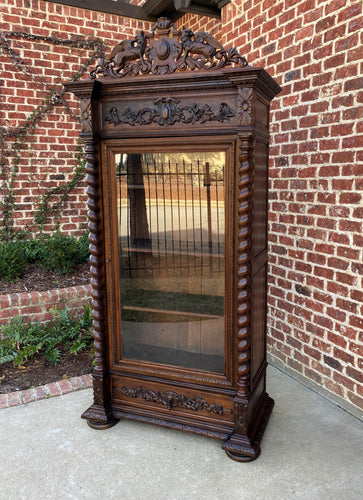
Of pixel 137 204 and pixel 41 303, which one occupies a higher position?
pixel 137 204

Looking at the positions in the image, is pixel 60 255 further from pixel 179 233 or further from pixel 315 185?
pixel 315 185

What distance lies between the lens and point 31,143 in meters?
4.50

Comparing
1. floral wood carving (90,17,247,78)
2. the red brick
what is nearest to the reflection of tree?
floral wood carving (90,17,247,78)

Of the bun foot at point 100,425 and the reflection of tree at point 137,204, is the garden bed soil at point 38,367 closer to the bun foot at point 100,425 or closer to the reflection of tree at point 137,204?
the bun foot at point 100,425

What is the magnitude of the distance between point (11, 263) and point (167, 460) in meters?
2.64

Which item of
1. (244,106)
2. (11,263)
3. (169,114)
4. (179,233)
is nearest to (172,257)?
(179,233)

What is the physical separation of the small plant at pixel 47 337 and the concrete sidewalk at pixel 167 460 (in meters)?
0.69

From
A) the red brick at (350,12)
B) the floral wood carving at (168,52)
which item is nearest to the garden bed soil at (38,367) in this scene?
the floral wood carving at (168,52)

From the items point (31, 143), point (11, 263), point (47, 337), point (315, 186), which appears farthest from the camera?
point (31, 143)

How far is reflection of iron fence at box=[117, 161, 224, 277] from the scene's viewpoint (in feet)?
7.47

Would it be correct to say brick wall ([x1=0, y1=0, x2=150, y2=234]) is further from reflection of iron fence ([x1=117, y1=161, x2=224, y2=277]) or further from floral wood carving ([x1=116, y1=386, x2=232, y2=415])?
floral wood carving ([x1=116, y1=386, x2=232, y2=415])

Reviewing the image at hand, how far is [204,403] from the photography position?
238cm

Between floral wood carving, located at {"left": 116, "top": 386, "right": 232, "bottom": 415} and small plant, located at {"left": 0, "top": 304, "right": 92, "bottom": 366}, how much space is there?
1.05 metres

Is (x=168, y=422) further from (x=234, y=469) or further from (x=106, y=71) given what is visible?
(x=106, y=71)
